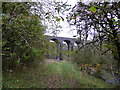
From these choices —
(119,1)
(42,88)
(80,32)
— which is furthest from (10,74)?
(119,1)

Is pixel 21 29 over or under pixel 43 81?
over

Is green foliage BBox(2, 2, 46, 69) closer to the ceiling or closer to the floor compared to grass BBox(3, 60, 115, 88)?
closer to the ceiling

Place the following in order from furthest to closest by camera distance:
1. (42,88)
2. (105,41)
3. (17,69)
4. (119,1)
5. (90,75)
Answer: (90,75) → (17,69) → (42,88) → (105,41) → (119,1)

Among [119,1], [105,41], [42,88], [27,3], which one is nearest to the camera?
[119,1]

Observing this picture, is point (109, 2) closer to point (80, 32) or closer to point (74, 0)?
point (74, 0)

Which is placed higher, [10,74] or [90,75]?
[10,74]

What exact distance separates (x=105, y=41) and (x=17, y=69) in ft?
16.8

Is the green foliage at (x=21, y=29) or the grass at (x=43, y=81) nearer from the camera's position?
the green foliage at (x=21, y=29)

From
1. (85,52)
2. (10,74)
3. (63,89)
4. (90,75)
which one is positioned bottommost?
(90,75)

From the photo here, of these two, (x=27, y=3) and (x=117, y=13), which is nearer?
(x=117, y=13)

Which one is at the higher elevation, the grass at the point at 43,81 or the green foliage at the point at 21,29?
the green foliage at the point at 21,29

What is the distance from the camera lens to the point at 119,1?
113 centimetres

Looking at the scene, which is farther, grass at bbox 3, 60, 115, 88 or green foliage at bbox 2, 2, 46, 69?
grass at bbox 3, 60, 115, 88

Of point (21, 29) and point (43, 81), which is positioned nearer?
point (21, 29)
